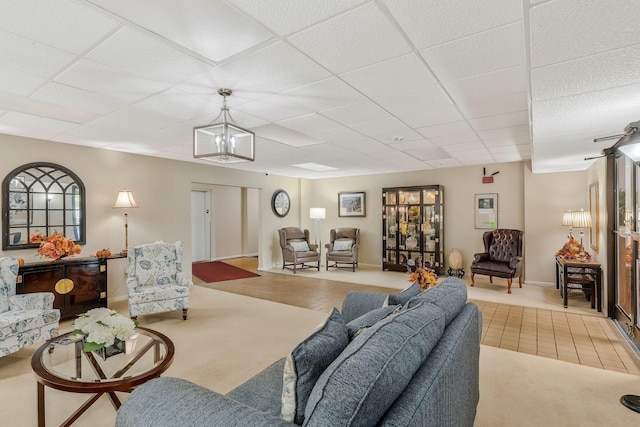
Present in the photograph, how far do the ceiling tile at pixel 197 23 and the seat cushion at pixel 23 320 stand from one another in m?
2.82

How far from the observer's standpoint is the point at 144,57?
6.78ft

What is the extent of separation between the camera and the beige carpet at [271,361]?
211 centimetres

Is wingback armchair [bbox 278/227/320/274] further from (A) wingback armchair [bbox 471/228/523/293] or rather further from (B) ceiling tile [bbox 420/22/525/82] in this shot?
(B) ceiling tile [bbox 420/22/525/82]

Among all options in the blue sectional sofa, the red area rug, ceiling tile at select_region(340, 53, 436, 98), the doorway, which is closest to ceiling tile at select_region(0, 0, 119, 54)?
ceiling tile at select_region(340, 53, 436, 98)

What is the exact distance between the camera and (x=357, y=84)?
98.7 inches

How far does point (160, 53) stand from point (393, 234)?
6234mm

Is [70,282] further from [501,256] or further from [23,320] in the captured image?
[501,256]

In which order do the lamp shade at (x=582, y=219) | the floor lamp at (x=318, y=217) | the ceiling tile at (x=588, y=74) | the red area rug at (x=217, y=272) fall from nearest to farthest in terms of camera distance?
the ceiling tile at (x=588, y=74), the lamp shade at (x=582, y=219), the red area rug at (x=217, y=272), the floor lamp at (x=318, y=217)

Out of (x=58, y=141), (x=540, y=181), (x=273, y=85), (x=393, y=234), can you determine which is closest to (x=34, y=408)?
(x=273, y=85)

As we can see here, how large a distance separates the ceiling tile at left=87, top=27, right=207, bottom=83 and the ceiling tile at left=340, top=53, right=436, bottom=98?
43.6 inches

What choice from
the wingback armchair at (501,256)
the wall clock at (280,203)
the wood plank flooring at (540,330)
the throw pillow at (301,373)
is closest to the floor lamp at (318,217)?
the wall clock at (280,203)

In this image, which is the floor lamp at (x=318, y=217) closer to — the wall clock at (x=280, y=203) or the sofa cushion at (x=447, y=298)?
the wall clock at (x=280, y=203)

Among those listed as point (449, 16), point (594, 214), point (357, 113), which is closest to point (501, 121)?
point (357, 113)

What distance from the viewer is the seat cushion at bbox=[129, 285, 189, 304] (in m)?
3.86
